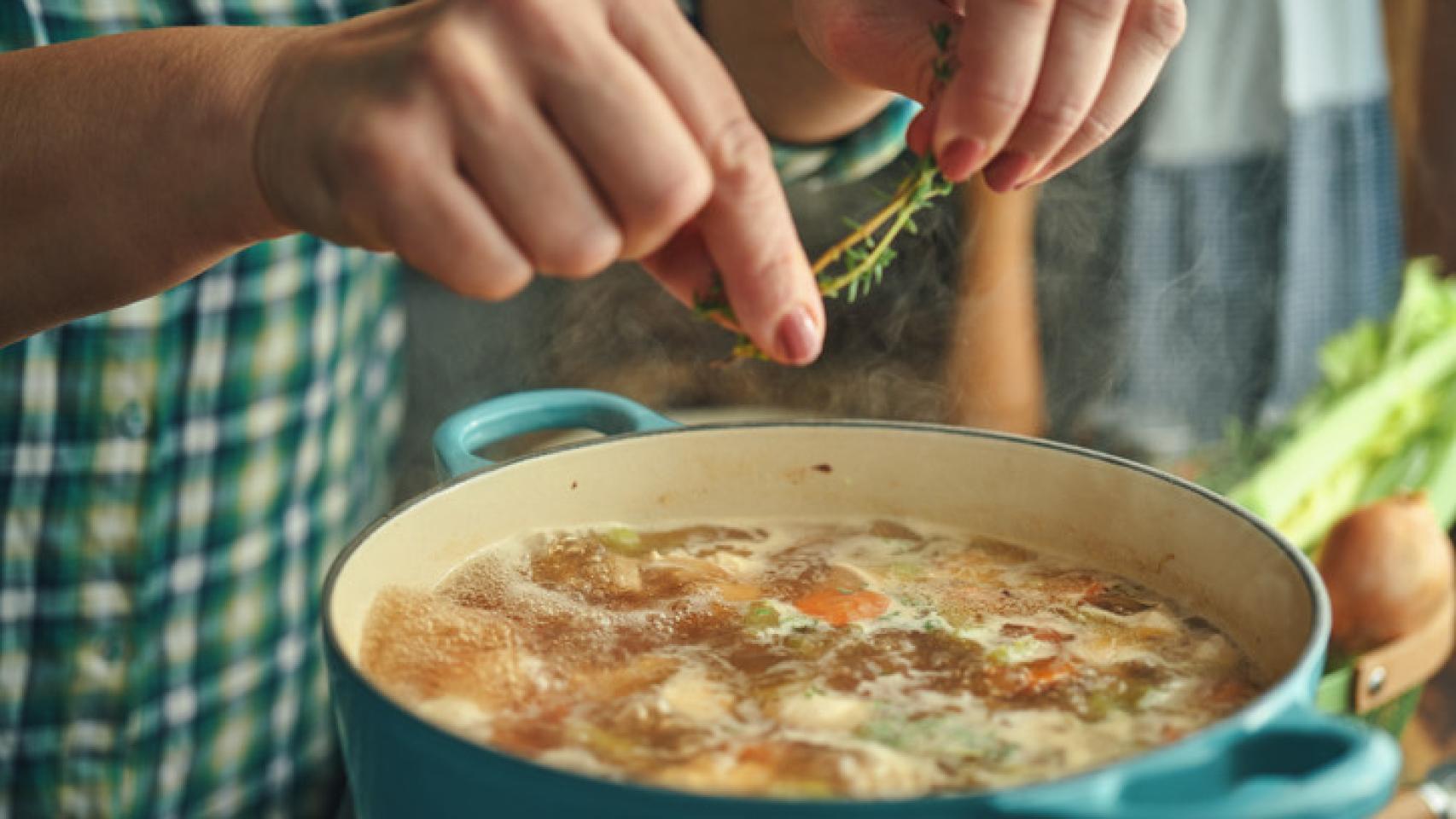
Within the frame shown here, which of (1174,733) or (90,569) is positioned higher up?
(1174,733)

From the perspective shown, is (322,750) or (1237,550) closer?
(1237,550)

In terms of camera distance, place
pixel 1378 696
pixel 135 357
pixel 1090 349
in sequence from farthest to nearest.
Answer: pixel 1090 349
pixel 135 357
pixel 1378 696

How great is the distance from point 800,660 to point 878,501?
30cm

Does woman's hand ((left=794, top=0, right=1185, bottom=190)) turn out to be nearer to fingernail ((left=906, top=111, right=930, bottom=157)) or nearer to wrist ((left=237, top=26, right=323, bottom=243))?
fingernail ((left=906, top=111, right=930, bottom=157))

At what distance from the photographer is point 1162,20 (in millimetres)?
955

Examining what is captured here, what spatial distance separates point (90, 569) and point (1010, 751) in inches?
47.3

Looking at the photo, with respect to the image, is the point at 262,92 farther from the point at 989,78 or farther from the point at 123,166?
the point at 989,78

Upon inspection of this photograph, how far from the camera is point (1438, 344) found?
2.40 meters

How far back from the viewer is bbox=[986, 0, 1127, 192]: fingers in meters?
0.91

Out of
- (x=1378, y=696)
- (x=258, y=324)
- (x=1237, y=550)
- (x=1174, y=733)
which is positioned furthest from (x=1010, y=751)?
(x=258, y=324)

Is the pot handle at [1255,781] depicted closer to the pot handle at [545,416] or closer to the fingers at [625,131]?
the fingers at [625,131]

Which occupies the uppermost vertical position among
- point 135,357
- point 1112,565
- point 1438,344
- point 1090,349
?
point 1112,565

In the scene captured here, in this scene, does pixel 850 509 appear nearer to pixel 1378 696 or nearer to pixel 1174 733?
pixel 1174 733

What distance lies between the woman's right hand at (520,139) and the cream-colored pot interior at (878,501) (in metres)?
0.29
